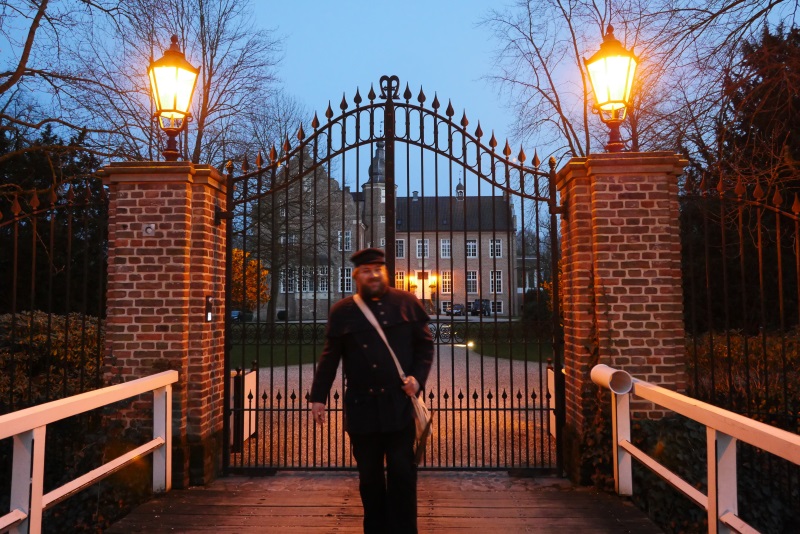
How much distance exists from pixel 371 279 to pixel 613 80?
9.61 feet

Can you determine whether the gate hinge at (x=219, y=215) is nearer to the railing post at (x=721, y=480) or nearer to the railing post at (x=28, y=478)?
the railing post at (x=28, y=478)

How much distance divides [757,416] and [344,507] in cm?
361

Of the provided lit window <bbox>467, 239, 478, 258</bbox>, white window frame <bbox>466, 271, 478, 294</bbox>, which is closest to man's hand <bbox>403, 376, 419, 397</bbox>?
lit window <bbox>467, 239, 478, 258</bbox>

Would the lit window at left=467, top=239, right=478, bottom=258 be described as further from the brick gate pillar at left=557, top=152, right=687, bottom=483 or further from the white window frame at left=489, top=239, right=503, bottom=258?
the brick gate pillar at left=557, top=152, right=687, bottom=483

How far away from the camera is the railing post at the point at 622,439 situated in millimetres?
4277

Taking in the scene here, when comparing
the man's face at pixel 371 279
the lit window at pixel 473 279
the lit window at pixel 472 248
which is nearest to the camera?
the man's face at pixel 371 279

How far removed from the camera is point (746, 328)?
5438 mm

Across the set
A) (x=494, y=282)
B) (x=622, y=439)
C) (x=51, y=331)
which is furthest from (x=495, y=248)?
(x=51, y=331)

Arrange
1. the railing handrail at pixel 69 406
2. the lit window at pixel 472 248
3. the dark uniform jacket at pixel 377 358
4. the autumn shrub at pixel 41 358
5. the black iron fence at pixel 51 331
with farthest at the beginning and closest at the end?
the lit window at pixel 472 248 < the autumn shrub at pixel 41 358 < the black iron fence at pixel 51 331 < the dark uniform jacket at pixel 377 358 < the railing handrail at pixel 69 406

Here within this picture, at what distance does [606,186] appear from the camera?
15.7 feet

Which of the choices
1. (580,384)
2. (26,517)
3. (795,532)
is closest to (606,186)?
(580,384)

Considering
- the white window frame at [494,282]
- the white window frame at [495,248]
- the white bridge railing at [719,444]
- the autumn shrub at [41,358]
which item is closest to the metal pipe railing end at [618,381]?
the white bridge railing at [719,444]

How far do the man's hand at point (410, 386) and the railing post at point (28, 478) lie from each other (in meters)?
1.85

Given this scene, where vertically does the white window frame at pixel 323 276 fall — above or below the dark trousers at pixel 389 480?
above
